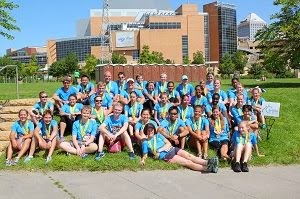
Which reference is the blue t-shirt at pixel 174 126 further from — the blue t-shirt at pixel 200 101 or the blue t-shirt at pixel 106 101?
the blue t-shirt at pixel 106 101

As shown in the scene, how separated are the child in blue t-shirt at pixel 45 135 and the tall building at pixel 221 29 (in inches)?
5122

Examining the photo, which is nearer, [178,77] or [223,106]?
[223,106]

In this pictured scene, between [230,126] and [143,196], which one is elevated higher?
[230,126]

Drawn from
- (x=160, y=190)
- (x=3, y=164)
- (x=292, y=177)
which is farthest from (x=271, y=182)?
(x=3, y=164)

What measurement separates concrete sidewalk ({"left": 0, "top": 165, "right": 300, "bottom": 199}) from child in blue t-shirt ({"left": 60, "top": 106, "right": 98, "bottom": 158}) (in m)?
0.87

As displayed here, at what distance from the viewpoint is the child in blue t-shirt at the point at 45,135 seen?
31.2 feet

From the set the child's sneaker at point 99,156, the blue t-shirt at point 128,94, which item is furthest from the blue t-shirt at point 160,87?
the child's sneaker at point 99,156

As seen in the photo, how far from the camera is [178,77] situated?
169 feet

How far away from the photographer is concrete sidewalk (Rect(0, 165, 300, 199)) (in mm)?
7074

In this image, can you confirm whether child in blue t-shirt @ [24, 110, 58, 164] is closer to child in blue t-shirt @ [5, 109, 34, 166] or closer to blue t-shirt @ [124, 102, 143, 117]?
child in blue t-shirt @ [5, 109, 34, 166]

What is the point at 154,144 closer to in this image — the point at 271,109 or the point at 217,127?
the point at 217,127

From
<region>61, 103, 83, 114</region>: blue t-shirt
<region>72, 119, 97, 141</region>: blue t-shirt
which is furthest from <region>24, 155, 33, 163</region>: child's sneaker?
<region>61, 103, 83, 114</region>: blue t-shirt

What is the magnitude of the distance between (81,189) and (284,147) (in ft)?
17.9

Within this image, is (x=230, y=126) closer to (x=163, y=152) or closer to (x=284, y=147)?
(x=284, y=147)
